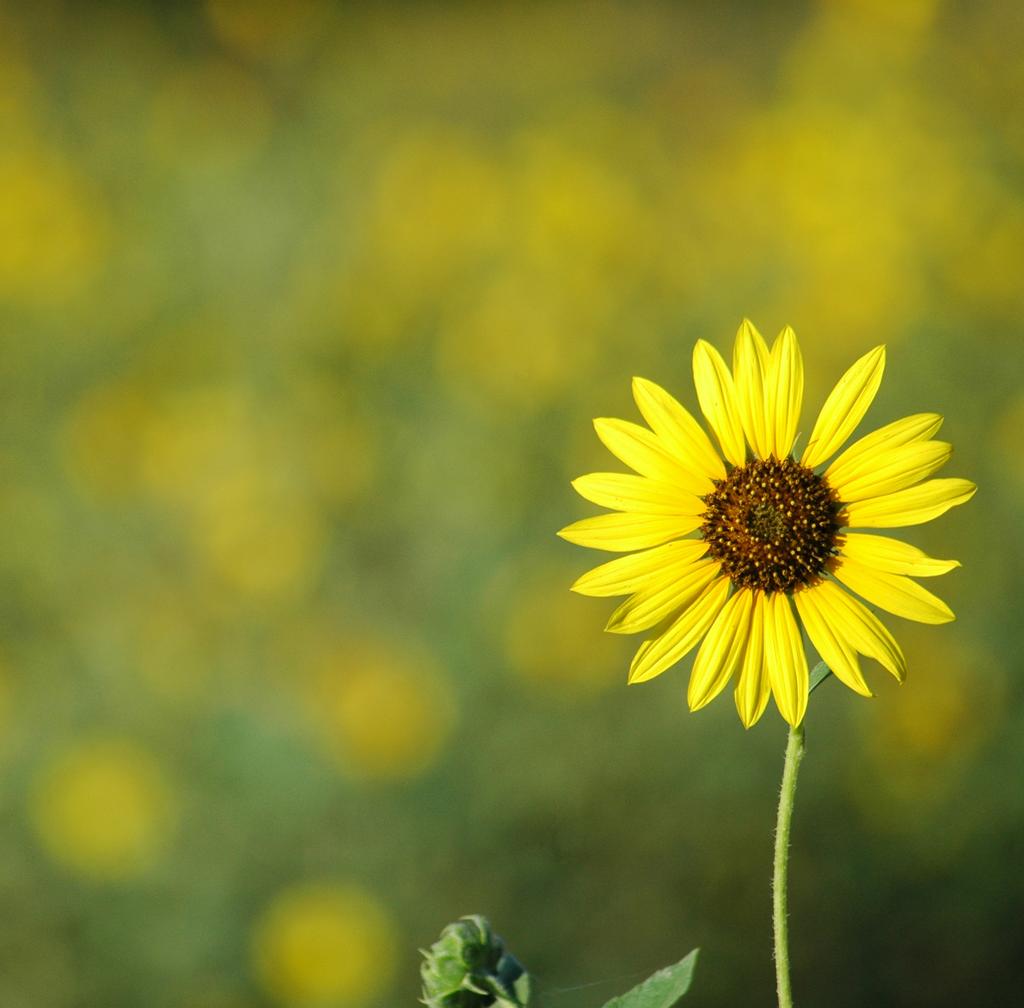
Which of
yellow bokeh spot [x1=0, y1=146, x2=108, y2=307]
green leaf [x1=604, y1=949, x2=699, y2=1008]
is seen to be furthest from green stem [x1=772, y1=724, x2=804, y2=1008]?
yellow bokeh spot [x1=0, y1=146, x2=108, y2=307]

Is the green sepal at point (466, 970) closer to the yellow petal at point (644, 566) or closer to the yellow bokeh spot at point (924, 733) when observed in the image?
the yellow petal at point (644, 566)

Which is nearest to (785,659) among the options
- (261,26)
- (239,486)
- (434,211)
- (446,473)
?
(446,473)

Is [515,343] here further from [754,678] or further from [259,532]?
[754,678]

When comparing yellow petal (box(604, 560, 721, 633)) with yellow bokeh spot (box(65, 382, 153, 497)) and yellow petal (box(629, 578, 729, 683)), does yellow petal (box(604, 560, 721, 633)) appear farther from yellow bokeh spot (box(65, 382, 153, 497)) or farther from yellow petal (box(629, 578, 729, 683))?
yellow bokeh spot (box(65, 382, 153, 497))

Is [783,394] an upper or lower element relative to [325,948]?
lower

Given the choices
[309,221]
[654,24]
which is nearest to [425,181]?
[309,221]
